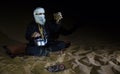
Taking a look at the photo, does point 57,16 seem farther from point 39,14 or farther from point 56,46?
point 56,46

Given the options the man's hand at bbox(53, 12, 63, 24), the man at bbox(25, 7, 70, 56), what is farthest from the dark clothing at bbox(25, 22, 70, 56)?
the man's hand at bbox(53, 12, 63, 24)

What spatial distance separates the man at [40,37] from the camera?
6277 mm

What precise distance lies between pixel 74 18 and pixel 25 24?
1.78 metres

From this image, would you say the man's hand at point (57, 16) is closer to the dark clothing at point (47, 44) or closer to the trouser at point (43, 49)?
the dark clothing at point (47, 44)

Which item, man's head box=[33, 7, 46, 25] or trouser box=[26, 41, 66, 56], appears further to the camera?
man's head box=[33, 7, 46, 25]

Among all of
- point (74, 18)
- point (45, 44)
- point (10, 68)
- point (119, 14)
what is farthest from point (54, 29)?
point (119, 14)

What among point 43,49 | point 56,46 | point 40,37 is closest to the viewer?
point 43,49

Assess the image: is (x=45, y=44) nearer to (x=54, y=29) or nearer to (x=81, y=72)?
(x=54, y=29)

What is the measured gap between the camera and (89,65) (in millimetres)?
5711

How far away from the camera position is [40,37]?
253 inches

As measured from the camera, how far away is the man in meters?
6.28

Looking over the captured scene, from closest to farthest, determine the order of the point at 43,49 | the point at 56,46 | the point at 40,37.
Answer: the point at 43,49 < the point at 40,37 < the point at 56,46

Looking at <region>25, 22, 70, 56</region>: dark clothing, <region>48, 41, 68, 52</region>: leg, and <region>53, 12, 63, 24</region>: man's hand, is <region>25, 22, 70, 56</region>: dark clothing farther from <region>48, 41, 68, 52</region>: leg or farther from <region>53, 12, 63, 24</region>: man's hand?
<region>53, 12, 63, 24</region>: man's hand

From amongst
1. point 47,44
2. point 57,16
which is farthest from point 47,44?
point 57,16
